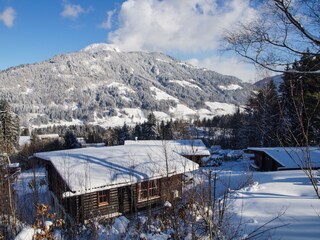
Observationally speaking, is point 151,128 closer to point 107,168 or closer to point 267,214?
point 107,168

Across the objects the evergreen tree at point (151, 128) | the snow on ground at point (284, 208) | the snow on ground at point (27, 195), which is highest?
the evergreen tree at point (151, 128)

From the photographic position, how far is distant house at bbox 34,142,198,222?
1263 centimetres

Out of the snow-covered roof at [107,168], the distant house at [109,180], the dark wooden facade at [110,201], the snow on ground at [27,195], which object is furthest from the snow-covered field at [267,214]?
the dark wooden facade at [110,201]

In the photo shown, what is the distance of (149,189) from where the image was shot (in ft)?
49.0

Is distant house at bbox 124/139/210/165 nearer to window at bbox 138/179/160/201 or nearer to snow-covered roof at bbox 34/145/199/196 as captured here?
snow-covered roof at bbox 34/145/199/196

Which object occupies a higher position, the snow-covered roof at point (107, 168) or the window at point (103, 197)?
the snow-covered roof at point (107, 168)

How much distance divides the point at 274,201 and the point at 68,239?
8088 millimetres

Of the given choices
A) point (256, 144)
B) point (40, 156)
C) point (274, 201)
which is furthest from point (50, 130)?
point (274, 201)

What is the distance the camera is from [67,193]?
37.9 ft

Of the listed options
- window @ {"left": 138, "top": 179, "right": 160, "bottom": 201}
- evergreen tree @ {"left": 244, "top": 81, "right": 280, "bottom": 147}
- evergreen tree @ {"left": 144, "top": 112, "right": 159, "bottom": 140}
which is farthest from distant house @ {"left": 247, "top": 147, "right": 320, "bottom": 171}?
evergreen tree @ {"left": 144, "top": 112, "right": 159, "bottom": 140}

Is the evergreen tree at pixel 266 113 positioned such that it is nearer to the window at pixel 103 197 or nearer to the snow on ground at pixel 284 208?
the snow on ground at pixel 284 208

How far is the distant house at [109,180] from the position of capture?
12633mm

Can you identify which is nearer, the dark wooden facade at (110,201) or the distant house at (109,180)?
the distant house at (109,180)

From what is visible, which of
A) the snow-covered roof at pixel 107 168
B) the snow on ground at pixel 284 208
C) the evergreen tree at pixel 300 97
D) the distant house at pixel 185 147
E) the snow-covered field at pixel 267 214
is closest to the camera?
the evergreen tree at pixel 300 97
